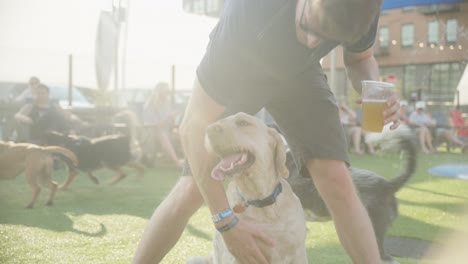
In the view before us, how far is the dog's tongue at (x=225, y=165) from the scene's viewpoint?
1612 millimetres

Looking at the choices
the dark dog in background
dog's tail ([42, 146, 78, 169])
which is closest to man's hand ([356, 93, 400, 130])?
the dark dog in background

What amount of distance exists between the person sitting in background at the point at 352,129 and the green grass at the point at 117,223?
15.1ft

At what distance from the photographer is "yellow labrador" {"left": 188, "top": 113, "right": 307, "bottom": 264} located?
1815 mm

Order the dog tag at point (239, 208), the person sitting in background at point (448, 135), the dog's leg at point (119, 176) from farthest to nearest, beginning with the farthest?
the person sitting in background at point (448, 135), the dog's leg at point (119, 176), the dog tag at point (239, 208)

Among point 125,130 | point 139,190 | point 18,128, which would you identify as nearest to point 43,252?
point 139,190

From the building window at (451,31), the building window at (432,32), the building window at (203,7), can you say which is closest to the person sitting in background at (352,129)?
the building window at (432,32)

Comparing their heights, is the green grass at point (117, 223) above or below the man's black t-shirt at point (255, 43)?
below

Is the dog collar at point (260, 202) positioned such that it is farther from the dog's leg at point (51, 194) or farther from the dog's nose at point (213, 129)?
the dog's leg at point (51, 194)

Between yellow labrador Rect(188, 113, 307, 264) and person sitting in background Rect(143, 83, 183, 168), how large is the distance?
240 inches

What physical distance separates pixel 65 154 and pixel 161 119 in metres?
3.01

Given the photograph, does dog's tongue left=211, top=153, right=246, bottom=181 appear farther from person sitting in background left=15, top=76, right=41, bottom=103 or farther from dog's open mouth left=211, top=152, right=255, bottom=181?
person sitting in background left=15, top=76, right=41, bottom=103

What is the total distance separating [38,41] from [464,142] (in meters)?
9.87

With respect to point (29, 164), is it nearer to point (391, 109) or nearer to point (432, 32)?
point (391, 109)

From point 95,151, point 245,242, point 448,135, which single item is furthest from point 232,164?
point 448,135
